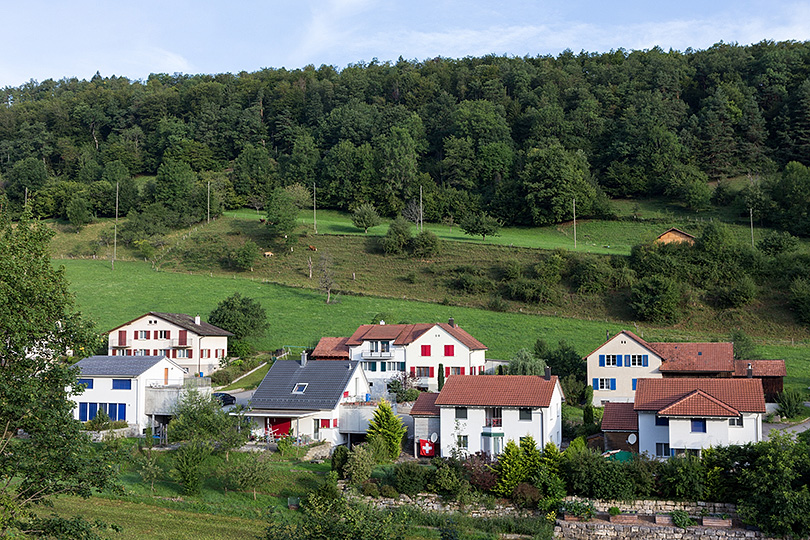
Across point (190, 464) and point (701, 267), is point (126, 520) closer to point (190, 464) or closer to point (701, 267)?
A: point (190, 464)

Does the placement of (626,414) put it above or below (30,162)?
below

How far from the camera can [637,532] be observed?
2627 centimetres

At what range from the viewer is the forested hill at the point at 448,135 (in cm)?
10000

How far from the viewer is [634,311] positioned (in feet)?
208

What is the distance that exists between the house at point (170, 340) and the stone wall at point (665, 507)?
32.7m

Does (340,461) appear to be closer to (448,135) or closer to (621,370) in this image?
(621,370)

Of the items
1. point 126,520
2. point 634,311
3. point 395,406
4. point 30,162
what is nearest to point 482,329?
point 634,311

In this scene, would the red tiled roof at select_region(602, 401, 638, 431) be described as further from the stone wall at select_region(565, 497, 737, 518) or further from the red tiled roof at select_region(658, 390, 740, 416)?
the stone wall at select_region(565, 497, 737, 518)

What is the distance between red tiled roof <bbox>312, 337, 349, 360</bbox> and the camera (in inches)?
2002

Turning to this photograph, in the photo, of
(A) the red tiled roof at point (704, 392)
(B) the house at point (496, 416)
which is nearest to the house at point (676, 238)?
(A) the red tiled roof at point (704, 392)

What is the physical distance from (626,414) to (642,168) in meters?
74.2

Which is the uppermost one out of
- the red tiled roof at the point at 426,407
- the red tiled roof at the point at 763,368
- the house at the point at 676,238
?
the house at the point at 676,238

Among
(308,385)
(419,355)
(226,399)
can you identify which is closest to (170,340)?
(226,399)

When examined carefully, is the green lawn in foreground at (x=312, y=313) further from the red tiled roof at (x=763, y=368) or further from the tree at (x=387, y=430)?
the tree at (x=387, y=430)
